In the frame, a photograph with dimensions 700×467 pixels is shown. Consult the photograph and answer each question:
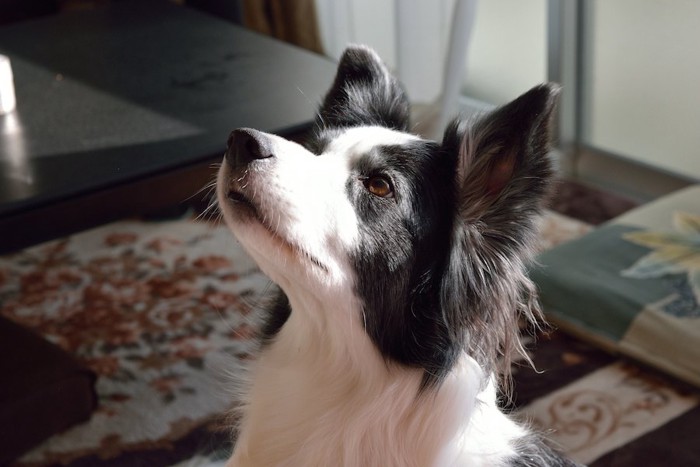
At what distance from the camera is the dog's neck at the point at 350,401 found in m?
1.41

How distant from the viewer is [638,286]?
8.21ft

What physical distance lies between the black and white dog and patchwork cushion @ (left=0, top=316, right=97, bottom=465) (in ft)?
2.42

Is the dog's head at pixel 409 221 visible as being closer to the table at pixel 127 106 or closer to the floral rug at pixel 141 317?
the table at pixel 127 106

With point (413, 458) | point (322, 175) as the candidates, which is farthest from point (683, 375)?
point (322, 175)

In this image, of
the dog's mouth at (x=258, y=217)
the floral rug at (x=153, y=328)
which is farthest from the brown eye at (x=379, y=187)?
the floral rug at (x=153, y=328)

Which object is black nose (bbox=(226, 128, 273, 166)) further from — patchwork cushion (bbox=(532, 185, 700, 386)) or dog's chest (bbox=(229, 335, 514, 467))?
patchwork cushion (bbox=(532, 185, 700, 386))

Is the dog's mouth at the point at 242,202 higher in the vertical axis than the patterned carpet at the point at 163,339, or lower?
higher

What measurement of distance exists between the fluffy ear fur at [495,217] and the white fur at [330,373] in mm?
80

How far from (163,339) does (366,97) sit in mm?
1291


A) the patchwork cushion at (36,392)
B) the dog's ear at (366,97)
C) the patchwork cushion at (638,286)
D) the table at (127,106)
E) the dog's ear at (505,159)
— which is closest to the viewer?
the dog's ear at (505,159)

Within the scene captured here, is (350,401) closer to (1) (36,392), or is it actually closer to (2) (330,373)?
(2) (330,373)

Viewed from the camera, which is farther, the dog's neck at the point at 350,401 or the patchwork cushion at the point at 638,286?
the patchwork cushion at the point at 638,286

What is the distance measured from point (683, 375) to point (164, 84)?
4.55ft

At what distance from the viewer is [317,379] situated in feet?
4.83
